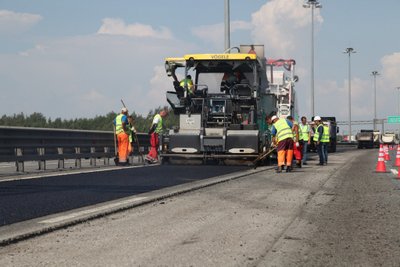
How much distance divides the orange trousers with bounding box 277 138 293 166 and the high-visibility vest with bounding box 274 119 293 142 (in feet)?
0.39

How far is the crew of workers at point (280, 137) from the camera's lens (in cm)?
1657

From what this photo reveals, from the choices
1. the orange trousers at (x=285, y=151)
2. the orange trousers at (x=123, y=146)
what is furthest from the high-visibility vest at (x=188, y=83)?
the orange trousers at (x=285, y=151)

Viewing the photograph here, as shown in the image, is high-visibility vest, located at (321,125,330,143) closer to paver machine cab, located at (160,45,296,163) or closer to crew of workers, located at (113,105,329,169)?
crew of workers, located at (113,105,329,169)

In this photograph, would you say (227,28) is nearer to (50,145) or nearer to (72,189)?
(50,145)

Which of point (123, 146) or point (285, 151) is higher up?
point (123, 146)

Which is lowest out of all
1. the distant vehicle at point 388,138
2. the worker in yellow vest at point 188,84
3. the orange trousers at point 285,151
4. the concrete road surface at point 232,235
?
the distant vehicle at point 388,138

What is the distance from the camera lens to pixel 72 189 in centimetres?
1060

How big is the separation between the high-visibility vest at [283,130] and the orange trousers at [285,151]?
0.39 feet

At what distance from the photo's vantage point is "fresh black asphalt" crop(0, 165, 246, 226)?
808 cm

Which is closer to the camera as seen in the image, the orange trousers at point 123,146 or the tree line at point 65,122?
the orange trousers at point 123,146

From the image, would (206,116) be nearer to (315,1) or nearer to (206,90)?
(206,90)

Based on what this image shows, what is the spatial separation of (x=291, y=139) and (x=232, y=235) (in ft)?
34.8

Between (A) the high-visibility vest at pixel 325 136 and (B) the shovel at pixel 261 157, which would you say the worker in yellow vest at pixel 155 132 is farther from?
(A) the high-visibility vest at pixel 325 136

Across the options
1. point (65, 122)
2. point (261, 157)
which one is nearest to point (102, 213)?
point (261, 157)
